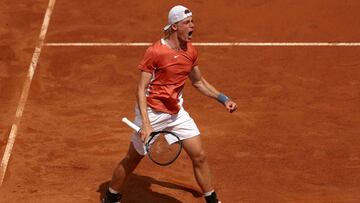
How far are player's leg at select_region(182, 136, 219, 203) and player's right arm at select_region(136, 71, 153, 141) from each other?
586mm

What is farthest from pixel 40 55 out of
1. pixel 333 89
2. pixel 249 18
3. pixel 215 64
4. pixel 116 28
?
pixel 333 89

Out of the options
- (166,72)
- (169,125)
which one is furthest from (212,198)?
(166,72)

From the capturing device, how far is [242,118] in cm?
1208

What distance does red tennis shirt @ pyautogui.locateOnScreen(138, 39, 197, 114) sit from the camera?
8.95 m

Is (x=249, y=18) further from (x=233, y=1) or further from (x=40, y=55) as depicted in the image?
(x=40, y=55)

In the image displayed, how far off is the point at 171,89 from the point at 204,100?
3.55m

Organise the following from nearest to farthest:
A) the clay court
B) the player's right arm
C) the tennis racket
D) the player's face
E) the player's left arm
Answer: the player's right arm → the player's face → the tennis racket → the player's left arm → the clay court

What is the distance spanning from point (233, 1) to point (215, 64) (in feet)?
8.13

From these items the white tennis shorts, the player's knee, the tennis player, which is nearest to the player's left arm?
the tennis player

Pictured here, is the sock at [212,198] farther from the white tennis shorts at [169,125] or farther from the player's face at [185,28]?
the player's face at [185,28]

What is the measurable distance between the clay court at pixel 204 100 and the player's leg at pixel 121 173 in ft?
1.38

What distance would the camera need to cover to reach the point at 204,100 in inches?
499

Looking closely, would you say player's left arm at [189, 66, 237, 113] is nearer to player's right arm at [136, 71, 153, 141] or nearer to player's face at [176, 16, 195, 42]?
player's face at [176, 16, 195, 42]

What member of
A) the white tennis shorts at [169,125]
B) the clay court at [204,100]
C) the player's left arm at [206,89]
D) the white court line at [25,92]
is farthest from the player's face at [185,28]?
the white court line at [25,92]
